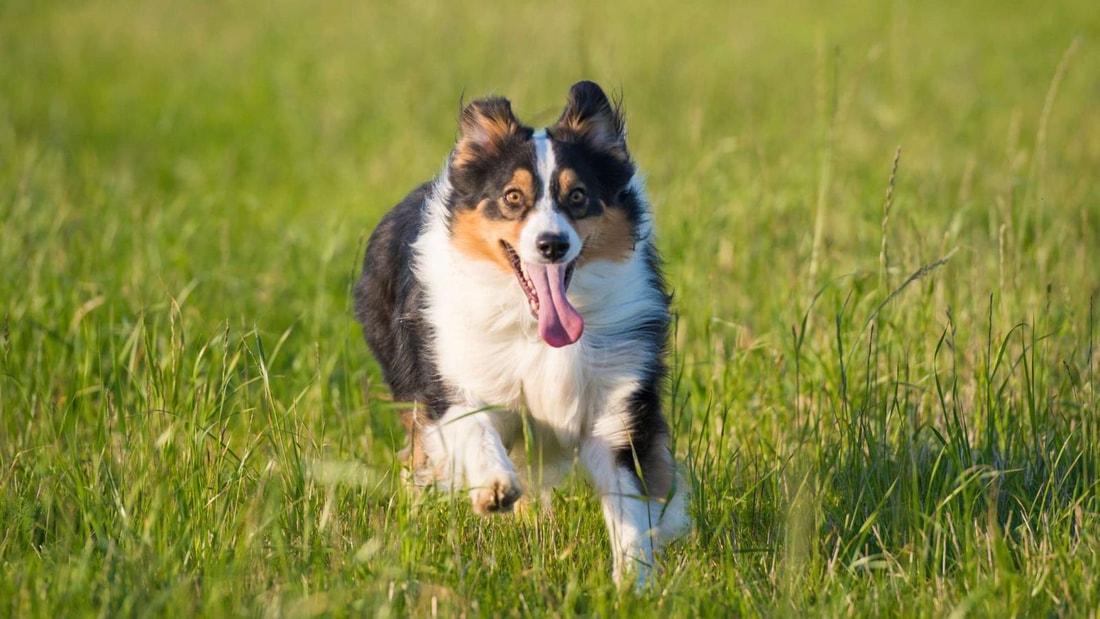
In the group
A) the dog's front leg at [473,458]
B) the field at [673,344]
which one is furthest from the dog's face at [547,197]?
the field at [673,344]

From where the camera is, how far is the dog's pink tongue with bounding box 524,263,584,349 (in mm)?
3900

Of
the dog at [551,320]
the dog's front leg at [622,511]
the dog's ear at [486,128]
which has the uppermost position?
the dog's ear at [486,128]

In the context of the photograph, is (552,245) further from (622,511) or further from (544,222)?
(622,511)

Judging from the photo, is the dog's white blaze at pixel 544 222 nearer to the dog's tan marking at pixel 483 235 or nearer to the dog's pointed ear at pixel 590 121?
the dog's tan marking at pixel 483 235

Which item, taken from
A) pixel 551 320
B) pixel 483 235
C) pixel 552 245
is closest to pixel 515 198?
pixel 483 235

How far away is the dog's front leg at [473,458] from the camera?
364 centimetres

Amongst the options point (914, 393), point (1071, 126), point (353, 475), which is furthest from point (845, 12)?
point (353, 475)

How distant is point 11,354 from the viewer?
518cm

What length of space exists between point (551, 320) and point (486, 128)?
0.80 metres

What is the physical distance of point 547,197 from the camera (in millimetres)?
4031

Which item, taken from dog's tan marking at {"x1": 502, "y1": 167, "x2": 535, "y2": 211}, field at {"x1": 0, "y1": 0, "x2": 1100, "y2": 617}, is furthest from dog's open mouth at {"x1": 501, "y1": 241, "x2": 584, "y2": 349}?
field at {"x1": 0, "y1": 0, "x2": 1100, "y2": 617}

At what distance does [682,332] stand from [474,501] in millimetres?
2594

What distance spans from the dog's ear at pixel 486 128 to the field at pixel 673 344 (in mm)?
567

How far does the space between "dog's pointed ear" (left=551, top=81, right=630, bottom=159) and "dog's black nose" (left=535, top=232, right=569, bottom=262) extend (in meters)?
0.60
